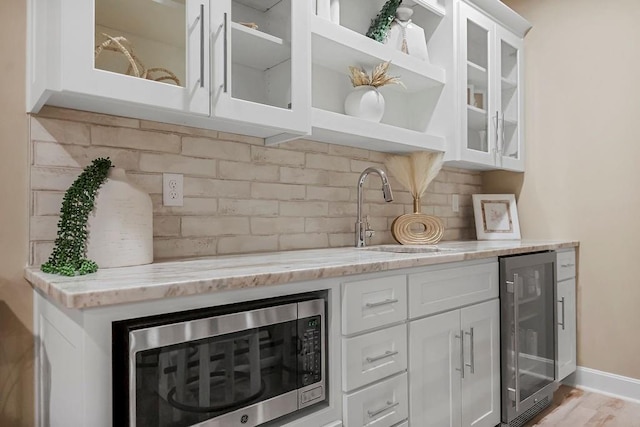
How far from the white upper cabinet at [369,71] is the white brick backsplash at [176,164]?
0.46 m

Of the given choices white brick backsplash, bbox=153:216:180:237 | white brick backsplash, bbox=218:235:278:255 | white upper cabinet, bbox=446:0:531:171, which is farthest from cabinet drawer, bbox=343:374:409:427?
white upper cabinet, bbox=446:0:531:171

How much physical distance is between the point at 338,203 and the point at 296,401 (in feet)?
3.88

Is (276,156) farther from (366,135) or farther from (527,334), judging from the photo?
(527,334)

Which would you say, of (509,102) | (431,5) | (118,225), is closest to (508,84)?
(509,102)

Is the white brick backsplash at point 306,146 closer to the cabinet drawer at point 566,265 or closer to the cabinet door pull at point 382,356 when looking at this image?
the cabinet door pull at point 382,356

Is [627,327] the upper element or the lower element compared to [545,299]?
lower

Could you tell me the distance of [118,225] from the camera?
1330 millimetres

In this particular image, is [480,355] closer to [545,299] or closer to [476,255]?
[476,255]

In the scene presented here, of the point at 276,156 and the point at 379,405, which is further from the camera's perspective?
the point at 276,156

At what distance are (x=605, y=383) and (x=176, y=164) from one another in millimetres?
2805

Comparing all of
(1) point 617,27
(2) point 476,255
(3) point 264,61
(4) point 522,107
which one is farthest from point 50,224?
(1) point 617,27

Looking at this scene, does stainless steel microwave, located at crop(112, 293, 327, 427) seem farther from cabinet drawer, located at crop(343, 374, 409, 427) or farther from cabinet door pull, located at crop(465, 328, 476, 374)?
cabinet door pull, located at crop(465, 328, 476, 374)

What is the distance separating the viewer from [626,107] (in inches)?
105

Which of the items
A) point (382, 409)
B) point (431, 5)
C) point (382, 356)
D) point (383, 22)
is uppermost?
point (431, 5)
